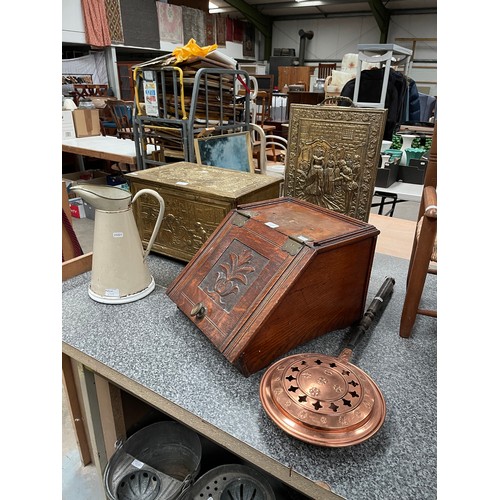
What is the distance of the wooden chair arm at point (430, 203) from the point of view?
32.4 inches

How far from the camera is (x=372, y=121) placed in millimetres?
1186

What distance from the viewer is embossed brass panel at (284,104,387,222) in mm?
1209

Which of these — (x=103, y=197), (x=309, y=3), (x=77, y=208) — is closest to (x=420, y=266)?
(x=103, y=197)

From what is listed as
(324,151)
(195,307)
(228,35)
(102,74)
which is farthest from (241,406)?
(228,35)

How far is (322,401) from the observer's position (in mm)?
623

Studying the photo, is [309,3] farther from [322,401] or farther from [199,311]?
[322,401]

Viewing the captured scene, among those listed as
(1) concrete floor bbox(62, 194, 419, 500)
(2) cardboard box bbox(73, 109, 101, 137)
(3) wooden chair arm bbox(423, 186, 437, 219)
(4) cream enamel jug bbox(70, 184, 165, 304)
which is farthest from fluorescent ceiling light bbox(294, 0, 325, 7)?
(1) concrete floor bbox(62, 194, 419, 500)

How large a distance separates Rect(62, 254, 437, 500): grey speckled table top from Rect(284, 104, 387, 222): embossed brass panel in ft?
1.16

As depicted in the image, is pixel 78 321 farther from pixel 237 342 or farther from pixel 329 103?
pixel 329 103

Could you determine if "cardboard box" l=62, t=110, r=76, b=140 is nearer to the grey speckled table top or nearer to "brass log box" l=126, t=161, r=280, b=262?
"brass log box" l=126, t=161, r=280, b=262

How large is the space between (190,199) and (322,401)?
2.38 ft

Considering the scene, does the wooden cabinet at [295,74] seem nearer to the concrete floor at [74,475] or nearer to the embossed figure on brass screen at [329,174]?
the embossed figure on brass screen at [329,174]

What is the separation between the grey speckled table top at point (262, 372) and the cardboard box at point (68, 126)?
10.0 ft

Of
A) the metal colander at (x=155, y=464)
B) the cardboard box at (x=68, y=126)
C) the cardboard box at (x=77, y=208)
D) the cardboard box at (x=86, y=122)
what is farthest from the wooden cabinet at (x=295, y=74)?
the metal colander at (x=155, y=464)
